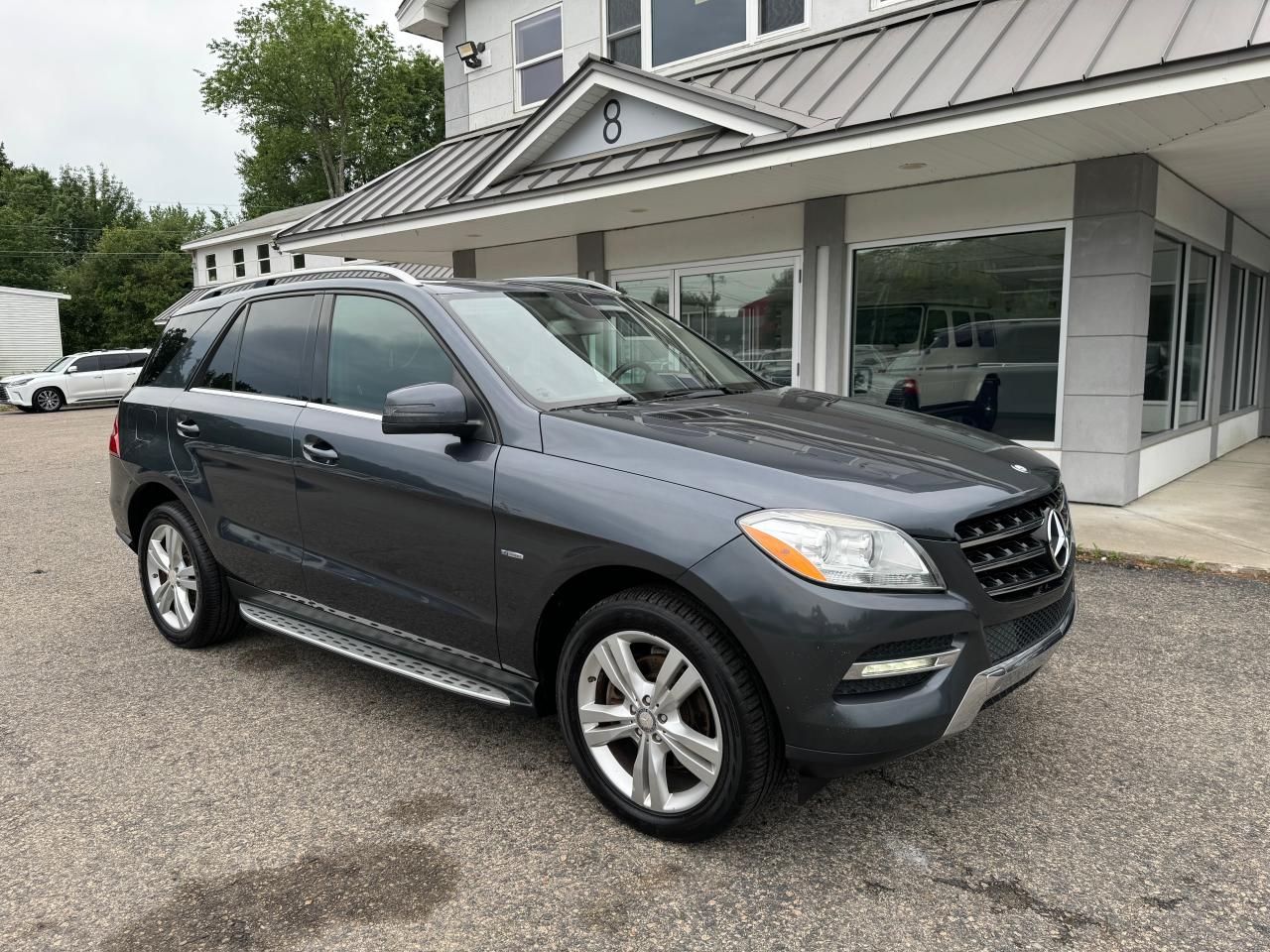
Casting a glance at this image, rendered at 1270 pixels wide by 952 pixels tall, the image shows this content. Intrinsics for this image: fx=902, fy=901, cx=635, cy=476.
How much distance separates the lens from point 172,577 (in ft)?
15.1

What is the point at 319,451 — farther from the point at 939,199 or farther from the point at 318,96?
the point at 318,96

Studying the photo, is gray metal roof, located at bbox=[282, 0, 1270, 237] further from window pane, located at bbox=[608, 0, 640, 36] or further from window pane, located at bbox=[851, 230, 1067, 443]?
window pane, located at bbox=[608, 0, 640, 36]

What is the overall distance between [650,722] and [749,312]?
315 inches

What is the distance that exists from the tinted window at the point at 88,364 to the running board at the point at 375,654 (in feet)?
86.4

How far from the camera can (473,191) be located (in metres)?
10.2

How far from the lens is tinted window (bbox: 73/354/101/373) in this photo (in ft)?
85.7

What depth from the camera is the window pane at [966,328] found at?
805 cm

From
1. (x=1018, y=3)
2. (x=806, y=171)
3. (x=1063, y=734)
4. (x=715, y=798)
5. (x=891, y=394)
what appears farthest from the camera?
(x=891, y=394)

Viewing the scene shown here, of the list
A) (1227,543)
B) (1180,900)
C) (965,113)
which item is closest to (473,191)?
(965,113)

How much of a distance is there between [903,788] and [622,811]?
38.7 inches

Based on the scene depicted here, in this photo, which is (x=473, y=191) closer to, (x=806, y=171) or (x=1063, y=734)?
(x=806, y=171)

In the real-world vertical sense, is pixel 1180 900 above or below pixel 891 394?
below

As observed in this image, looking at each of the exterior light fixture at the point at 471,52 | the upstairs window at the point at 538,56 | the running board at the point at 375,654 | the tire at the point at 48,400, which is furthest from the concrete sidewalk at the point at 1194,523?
the tire at the point at 48,400

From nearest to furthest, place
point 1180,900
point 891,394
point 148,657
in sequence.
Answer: point 1180,900, point 148,657, point 891,394
